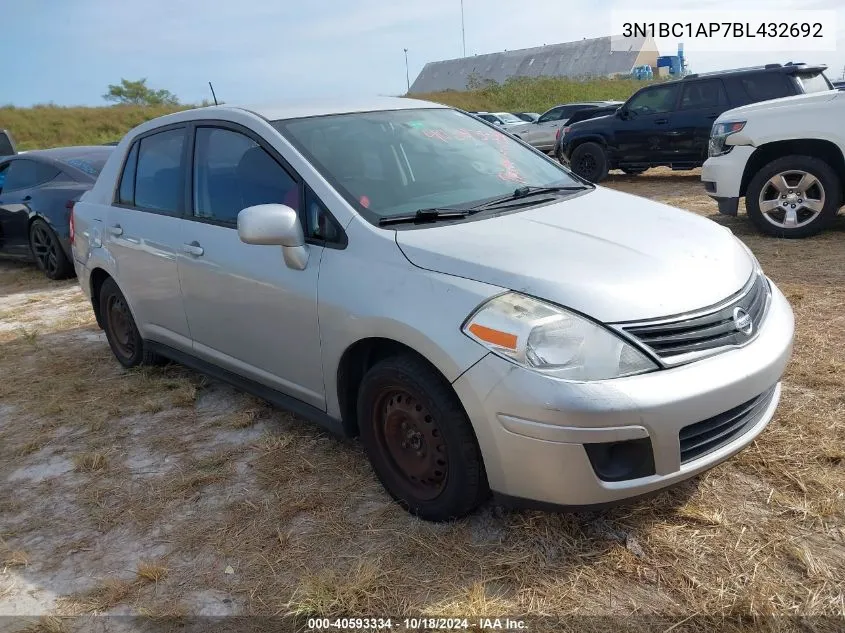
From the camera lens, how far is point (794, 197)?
264 inches

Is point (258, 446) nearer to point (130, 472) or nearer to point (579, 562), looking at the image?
point (130, 472)

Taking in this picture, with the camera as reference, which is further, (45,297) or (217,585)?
(45,297)

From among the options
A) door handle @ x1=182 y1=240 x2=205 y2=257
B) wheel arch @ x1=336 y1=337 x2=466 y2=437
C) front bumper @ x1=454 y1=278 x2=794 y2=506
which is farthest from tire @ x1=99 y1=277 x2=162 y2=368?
front bumper @ x1=454 y1=278 x2=794 y2=506

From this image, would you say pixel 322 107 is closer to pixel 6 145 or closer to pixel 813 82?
pixel 813 82

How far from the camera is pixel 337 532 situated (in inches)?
108

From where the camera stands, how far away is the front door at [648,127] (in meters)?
11.7

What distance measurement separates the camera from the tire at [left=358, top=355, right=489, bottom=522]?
2439 mm

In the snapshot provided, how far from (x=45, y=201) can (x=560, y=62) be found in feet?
195

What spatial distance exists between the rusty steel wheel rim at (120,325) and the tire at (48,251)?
3.31 meters

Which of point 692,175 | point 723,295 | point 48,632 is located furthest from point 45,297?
point 692,175

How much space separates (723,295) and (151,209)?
3.11m

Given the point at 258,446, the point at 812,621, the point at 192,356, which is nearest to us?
the point at 812,621

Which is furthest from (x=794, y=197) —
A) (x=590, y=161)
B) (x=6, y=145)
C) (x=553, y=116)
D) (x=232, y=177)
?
(x=553, y=116)

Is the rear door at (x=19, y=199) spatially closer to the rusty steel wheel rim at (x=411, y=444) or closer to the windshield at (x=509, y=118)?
the rusty steel wheel rim at (x=411, y=444)
